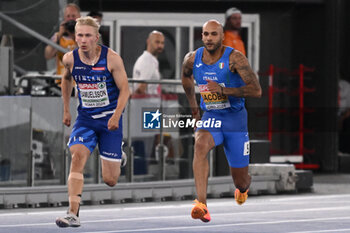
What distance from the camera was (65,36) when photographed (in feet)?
59.7

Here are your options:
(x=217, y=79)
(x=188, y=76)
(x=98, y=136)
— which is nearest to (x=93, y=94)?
(x=98, y=136)

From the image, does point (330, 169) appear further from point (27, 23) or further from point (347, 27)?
point (27, 23)

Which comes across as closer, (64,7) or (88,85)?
(88,85)

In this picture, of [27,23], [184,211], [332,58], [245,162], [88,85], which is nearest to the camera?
[88,85]

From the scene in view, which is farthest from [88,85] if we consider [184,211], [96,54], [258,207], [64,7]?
[64,7]

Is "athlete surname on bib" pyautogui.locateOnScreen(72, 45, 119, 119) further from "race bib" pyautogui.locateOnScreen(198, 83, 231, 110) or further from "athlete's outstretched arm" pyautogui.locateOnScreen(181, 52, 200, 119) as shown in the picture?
"race bib" pyautogui.locateOnScreen(198, 83, 231, 110)

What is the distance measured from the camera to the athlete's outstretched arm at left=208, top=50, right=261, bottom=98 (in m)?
13.0

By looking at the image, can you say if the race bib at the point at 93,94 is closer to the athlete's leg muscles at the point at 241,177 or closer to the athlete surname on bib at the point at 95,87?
the athlete surname on bib at the point at 95,87

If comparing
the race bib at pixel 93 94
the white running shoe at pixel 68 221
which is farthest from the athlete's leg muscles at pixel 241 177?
the white running shoe at pixel 68 221

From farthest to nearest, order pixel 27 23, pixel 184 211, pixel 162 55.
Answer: pixel 162 55
pixel 27 23
pixel 184 211

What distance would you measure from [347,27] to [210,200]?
313 inches

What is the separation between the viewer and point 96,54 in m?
12.9

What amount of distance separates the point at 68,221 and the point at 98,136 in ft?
4.57

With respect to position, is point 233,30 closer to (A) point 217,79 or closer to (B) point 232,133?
(B) point 232,133
